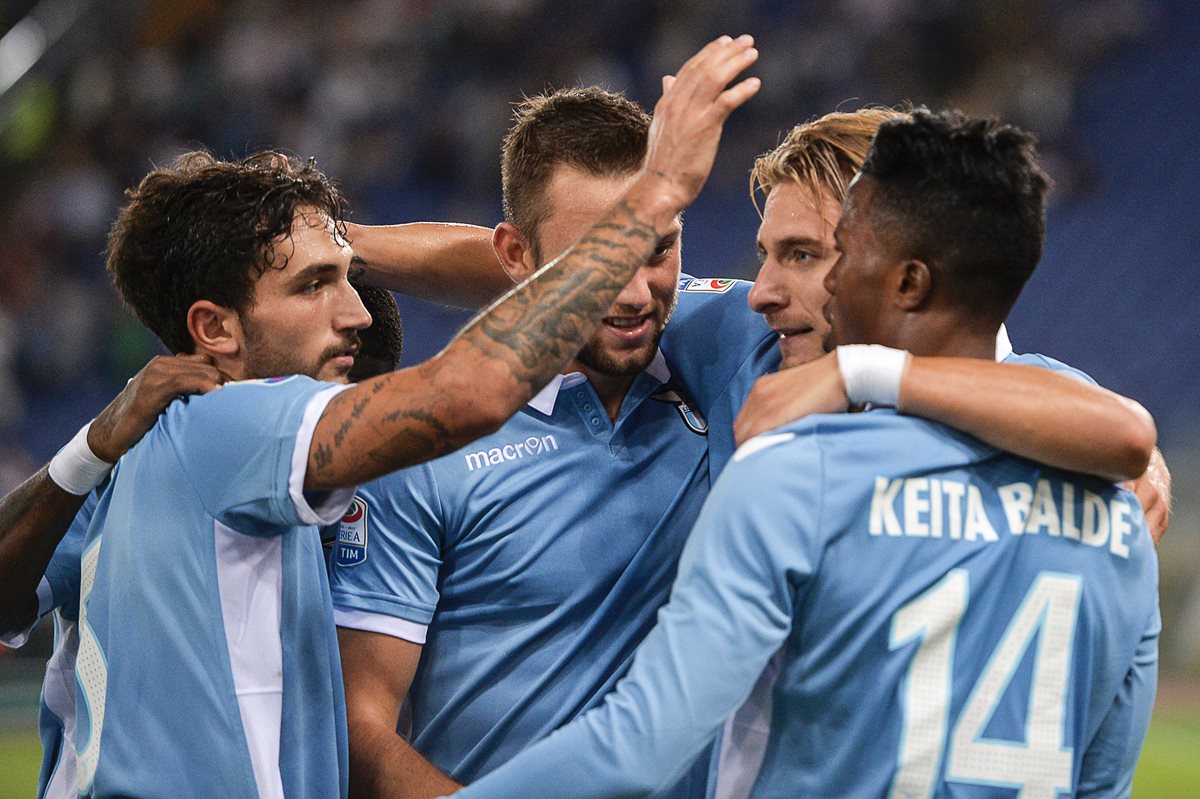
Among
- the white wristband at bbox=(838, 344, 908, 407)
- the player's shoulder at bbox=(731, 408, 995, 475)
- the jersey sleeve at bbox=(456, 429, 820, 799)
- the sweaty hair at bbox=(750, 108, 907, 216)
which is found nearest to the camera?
the jersey sleeve at bbox=(456, 429, 820, 799)

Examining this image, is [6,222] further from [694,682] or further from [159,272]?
[694,682]

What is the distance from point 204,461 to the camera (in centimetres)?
235

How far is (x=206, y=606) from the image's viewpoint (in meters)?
2.37

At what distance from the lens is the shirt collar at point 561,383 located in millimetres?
2973

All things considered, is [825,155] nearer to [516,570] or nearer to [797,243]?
[797,243]

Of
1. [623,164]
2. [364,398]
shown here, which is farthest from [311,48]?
[364,398]

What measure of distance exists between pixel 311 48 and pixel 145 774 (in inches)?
389

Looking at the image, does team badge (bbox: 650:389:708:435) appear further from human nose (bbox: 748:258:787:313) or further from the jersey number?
the jersey number

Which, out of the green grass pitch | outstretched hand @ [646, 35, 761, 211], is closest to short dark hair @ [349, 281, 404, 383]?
outstretched hand @ [646, 35, 761, 211]

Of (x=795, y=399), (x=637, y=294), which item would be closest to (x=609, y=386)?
(x=637, y=294)

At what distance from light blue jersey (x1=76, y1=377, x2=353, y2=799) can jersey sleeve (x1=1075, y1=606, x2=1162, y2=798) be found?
1.34 metres

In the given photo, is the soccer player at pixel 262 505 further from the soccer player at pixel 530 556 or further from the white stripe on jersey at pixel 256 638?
the soccer player at pixel 530 556

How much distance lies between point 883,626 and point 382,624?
1.16m

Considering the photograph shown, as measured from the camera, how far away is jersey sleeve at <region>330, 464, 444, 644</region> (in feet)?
9.06
